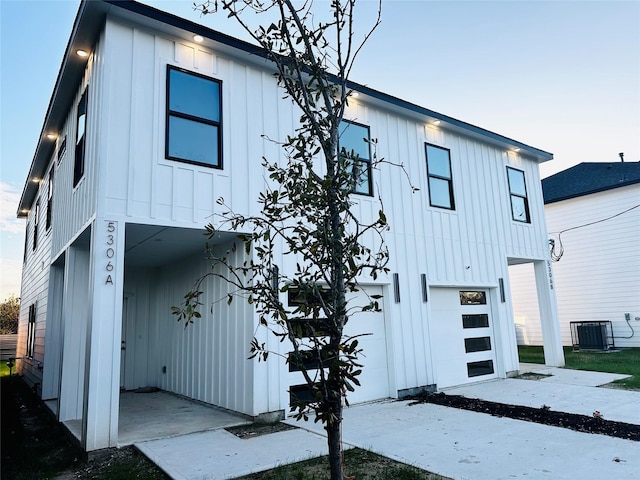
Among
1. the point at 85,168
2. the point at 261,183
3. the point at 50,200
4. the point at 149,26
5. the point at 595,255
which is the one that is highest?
the point at 149,26

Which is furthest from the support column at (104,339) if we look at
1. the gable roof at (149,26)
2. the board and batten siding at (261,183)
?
the gable roof at (149,26)

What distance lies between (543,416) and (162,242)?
5.85 m

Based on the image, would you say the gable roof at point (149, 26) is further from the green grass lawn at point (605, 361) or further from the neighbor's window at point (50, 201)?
the green grass lawn at point (605, 361)

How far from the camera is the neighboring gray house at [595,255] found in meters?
13.2

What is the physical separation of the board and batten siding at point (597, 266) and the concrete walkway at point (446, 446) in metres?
8.29

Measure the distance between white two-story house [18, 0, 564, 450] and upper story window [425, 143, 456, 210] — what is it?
0.03 metres

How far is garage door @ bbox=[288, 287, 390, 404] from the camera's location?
23.0 ft

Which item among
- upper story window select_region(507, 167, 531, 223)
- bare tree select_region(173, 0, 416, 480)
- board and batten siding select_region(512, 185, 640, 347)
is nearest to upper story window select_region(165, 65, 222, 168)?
bare tree select_region(173, 0, 416, 480)

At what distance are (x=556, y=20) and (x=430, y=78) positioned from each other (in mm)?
3017

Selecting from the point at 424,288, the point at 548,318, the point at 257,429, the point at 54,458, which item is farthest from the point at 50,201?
the point at 548,318

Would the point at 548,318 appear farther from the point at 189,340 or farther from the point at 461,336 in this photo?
the point at 189,340

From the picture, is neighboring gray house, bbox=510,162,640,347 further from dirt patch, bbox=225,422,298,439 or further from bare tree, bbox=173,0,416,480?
bare tree, bbox=173,0,416,480

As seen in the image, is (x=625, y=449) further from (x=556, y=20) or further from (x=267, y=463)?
(x=556, y=20)

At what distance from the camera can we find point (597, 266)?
13.9 m
